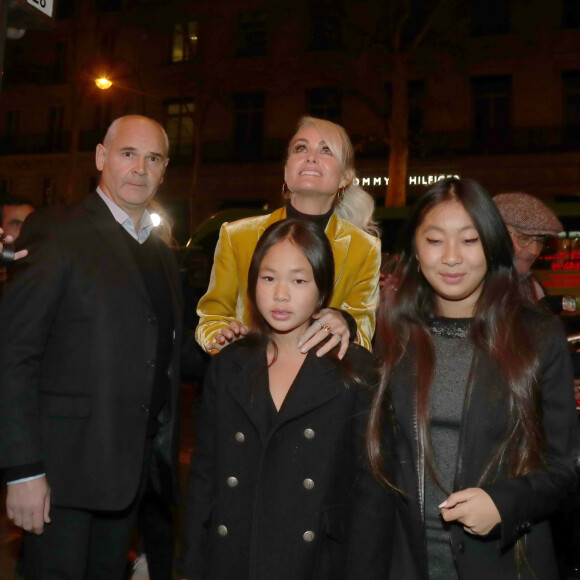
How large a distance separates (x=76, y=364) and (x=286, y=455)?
0.98 m

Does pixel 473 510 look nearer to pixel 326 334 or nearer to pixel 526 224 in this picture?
pixel 326 334

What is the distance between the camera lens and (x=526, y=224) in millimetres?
3781

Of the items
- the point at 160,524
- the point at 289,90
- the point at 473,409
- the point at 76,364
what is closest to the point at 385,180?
the point at 289,90

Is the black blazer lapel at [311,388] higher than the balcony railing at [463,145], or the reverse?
the balcony railing at [463,145]

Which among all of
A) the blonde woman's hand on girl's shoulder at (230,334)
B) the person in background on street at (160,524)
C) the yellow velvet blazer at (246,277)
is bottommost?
the person in background on street at (160,524)

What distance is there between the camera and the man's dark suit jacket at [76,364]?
2572 millimetres

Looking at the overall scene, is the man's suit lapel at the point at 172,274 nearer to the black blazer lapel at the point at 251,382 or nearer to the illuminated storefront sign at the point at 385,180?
the black blazer lapel at the point at 251,382

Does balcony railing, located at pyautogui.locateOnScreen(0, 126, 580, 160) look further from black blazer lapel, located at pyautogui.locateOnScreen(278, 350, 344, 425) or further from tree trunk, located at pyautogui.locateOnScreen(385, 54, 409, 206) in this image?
black blazer lapel, located at pyautogui.locateOnScreen(278, 350, 344, 425)

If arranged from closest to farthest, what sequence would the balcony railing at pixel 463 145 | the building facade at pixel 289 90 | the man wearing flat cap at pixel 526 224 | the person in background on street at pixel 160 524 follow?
1. the person in background on street at pixel 160 524
2. the man wearing flat cap at pixel 526 224
3. the building facade at pixel 289 90
4. the balcony railing at pixel 463 145

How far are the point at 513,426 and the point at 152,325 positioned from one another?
60.7 inches

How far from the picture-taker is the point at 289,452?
7.68 feet

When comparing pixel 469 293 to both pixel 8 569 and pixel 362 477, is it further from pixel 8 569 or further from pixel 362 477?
pixel 8 569

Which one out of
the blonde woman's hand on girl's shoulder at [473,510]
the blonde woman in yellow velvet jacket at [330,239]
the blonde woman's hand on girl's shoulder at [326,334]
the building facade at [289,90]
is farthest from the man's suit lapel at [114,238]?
the building facade at [289,90]

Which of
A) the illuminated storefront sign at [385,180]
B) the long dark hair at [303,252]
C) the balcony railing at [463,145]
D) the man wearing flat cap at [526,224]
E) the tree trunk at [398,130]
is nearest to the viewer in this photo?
the long dark hair at [303,252]
